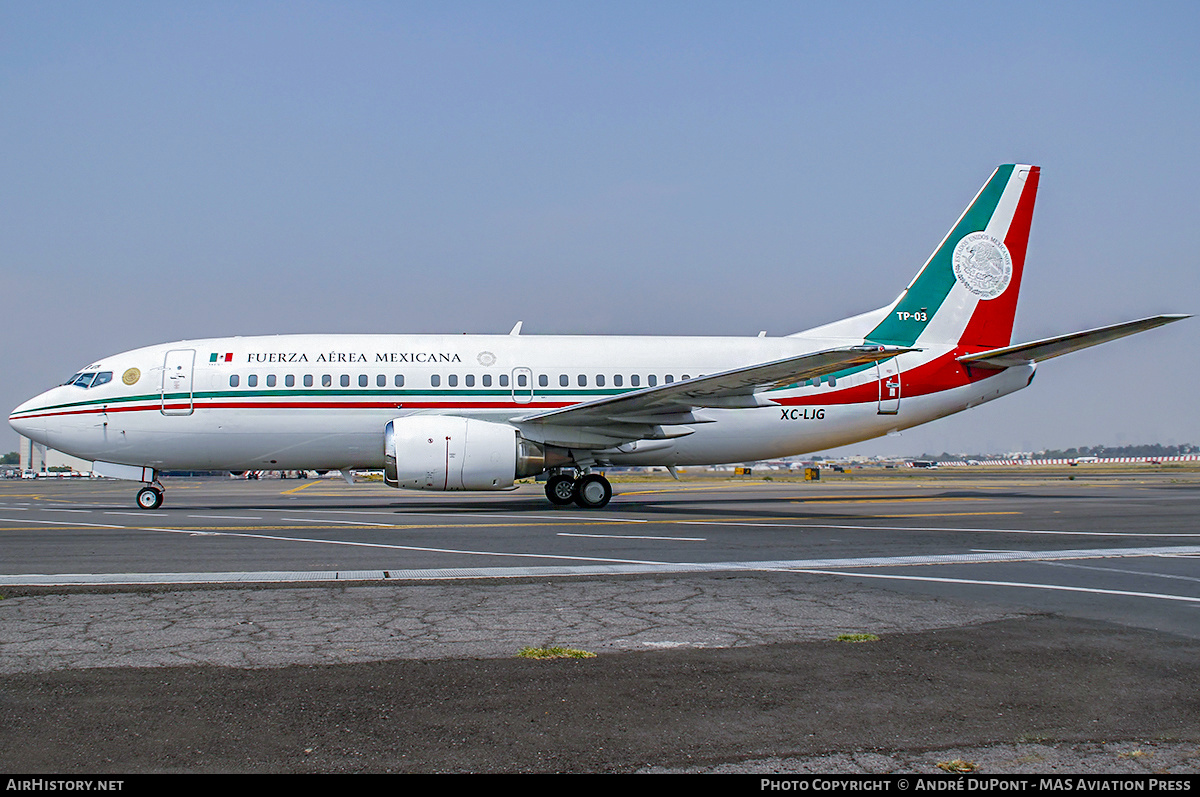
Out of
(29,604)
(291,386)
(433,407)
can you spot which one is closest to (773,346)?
(433,407)

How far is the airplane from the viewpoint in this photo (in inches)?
709

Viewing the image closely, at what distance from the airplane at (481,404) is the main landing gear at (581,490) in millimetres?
35

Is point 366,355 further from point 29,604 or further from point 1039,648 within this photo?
point 1039,648

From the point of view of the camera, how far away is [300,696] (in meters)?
4.43

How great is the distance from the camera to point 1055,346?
20.6 m

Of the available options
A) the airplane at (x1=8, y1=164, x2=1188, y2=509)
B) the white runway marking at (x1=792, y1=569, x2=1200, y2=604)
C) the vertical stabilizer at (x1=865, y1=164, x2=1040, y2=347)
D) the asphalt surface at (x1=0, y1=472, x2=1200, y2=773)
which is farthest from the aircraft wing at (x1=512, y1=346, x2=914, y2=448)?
the white runway marking at (x1=792, y1=569, x2=1200, y2=604)

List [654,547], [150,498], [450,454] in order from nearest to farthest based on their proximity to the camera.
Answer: [654,547] < [450,454] < [150,498]

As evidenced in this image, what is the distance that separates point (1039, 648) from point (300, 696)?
4.57 m

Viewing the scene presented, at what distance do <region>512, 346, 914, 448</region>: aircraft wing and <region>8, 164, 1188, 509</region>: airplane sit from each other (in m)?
0.05

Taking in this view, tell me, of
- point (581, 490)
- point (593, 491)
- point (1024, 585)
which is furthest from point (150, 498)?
point (1024, 585)

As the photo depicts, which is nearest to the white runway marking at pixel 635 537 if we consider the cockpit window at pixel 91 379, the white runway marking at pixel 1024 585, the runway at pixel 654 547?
the runway at pixel 654 547

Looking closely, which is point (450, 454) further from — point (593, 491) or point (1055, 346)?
point (1055, 346)

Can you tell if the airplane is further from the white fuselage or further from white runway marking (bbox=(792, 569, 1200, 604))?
white runway marking (bbox=(792, 569, 1200, 604))

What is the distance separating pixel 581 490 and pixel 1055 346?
39.1ft
